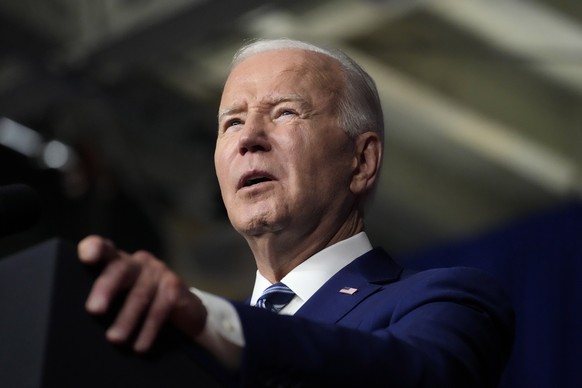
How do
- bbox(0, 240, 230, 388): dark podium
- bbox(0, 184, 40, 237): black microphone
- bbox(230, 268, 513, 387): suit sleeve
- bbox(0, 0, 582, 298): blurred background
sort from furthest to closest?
bbox(0, 0, 582, 298): blurred background < bbox(0, 184, 40, 237): black microphone < bbox(230, 268, 513, 387): suit sleeve < bbox(0, 240, 230, 388): dark podium

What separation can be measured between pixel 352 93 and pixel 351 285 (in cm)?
46

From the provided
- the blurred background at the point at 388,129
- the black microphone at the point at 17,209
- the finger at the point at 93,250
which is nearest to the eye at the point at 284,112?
the black microphone at the point at 17,209

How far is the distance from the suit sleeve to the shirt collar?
0.18 metres

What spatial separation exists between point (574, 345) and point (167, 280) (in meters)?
3.83

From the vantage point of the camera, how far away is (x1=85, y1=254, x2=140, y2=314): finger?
3.17ft

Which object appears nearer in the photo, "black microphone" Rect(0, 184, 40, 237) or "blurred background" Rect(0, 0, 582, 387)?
"black microphone" Rect(0, 184, 40, 237)

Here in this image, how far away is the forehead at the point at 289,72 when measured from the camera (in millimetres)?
2006

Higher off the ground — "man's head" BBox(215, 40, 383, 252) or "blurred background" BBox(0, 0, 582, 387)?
"blurred background" BBox(0, 0, 582, 387)

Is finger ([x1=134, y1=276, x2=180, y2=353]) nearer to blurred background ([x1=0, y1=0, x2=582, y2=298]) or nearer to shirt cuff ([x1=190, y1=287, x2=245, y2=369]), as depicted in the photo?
shirt cuff ([x1=190, y1=287, x2=245, y2=369])

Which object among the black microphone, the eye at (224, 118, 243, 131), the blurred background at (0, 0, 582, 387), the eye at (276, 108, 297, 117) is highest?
the blurred background at (0, 0, 582, 387)

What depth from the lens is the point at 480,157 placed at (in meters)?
6.28

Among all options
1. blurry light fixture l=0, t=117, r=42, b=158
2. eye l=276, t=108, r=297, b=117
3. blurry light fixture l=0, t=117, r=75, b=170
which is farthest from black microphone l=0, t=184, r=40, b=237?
blurry light fixture l=0, t=117, r=42, b=158

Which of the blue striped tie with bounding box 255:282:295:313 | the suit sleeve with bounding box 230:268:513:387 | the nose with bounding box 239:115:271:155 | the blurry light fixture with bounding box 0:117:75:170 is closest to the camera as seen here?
the suit sleeve with bounding box 230:268:513:387

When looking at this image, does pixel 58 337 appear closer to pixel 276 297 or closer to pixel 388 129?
pixel 276 297
